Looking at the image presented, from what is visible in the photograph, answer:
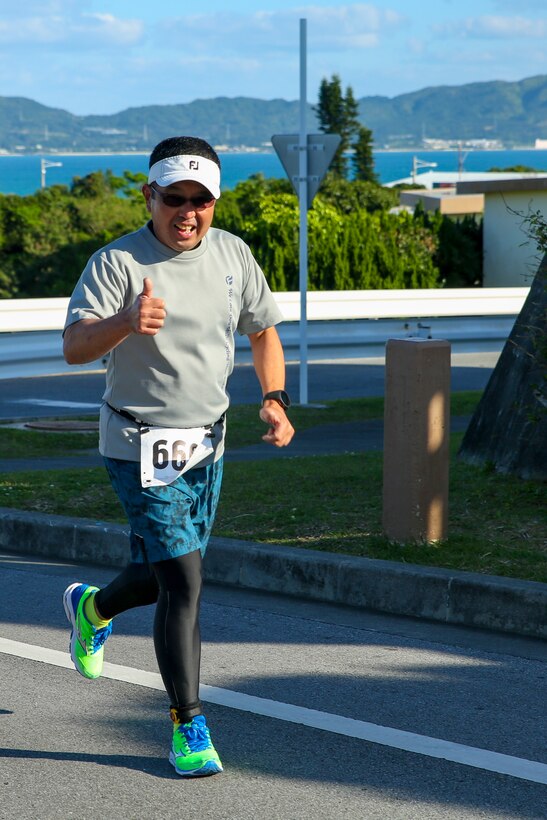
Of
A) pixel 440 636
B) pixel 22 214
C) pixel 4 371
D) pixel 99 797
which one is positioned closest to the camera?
pixel 99 797

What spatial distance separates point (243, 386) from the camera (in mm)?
18141

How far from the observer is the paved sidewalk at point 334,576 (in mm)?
6043

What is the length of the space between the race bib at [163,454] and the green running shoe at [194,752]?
2.47 ft

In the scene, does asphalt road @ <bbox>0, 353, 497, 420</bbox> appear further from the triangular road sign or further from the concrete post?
the concrete post

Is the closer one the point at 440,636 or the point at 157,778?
the point at 157,778

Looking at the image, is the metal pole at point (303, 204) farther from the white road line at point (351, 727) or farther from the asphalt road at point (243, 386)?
the white road line at point (351, 727)

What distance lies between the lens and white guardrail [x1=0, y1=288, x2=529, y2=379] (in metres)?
18.9

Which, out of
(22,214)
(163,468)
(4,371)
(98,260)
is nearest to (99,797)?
(163,468)

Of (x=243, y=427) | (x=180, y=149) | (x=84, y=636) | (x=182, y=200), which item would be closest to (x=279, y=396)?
(x=182, y=200)

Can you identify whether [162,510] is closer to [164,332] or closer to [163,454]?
[163,454]

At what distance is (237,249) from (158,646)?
1.28 meters

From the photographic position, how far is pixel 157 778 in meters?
4.09

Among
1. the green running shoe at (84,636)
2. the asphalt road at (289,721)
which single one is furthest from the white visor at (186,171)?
the asphalt road at (289,721)

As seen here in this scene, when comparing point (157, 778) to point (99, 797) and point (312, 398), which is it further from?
point (312, 398)
